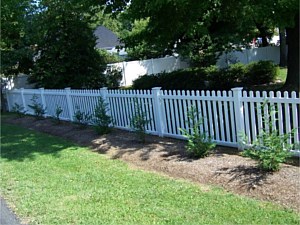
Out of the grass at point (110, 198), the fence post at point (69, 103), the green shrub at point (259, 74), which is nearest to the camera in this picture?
the grass at point (110, 198)

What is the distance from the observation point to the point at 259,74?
15.9 meters

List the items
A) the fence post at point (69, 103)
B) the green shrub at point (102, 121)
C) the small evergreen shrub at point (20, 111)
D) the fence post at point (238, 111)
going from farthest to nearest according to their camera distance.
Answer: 1. the small evergreen shrub at point (20, 111)
2. the fence post at point (69, 103)
3. the green shrub at point (102, 121)
4. the fence post at point (238, 111)

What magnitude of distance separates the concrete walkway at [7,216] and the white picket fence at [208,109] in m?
3.54

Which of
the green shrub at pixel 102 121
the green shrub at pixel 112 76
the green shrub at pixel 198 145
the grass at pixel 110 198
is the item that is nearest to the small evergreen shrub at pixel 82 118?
the green shrub at pixel 102 121

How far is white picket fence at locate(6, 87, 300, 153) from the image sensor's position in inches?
223

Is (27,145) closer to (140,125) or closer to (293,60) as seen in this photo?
(140,125)

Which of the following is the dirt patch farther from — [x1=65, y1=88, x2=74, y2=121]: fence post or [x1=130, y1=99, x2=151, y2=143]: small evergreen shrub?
[x1=65, y1=88, x2=74, y2=121]: fence post

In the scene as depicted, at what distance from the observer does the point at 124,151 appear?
7.08 metres

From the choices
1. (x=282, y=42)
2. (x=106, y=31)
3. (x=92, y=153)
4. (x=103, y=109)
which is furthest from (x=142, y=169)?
(x=106, y=31)

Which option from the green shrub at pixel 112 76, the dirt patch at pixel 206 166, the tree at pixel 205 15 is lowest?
the dirt patch at pixel 206 166

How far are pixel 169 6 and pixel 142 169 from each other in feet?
11.5

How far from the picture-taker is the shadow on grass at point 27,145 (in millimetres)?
7711

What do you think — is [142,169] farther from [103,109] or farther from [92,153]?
[103,109]

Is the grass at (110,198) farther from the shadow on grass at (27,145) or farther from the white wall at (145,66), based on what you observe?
the white wall at (145,66)
